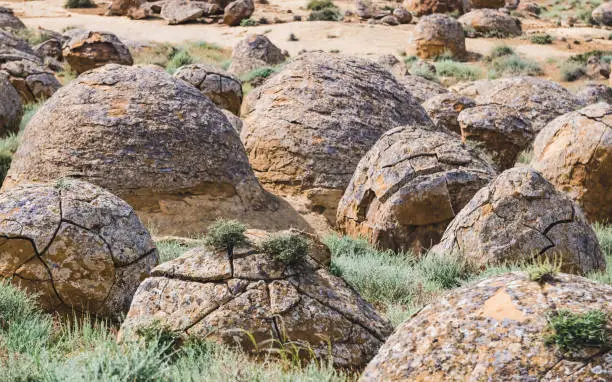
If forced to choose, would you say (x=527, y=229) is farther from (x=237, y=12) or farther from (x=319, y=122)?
(x=237, y=12)

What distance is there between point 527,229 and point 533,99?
7422mm

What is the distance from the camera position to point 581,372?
261 cm

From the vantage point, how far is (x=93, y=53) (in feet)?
59.6

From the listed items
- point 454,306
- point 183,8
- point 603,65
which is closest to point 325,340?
point 454,306

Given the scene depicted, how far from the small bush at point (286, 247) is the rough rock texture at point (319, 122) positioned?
4.44m

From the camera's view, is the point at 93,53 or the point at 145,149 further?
the point at 93,53

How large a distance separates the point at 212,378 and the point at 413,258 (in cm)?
383

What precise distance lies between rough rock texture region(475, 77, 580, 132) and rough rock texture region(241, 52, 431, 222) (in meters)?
3.33

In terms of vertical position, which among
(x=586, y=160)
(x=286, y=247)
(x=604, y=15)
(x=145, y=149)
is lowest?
(x=604, y=15)

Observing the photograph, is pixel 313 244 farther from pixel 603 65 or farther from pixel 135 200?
pixel 603 65

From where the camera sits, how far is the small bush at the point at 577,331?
2.64 m

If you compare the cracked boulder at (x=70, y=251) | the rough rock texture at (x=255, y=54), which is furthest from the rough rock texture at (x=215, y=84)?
the cracked boulder at (x=70, y=251)

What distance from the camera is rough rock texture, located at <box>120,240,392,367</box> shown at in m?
3.96

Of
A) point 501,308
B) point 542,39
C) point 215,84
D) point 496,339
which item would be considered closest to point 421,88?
point 215,84
